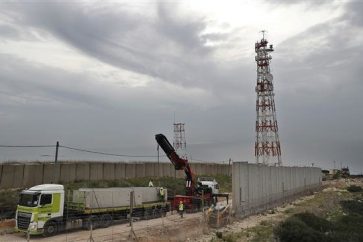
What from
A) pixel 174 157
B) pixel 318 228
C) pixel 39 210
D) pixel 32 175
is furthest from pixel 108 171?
pixel 318 228

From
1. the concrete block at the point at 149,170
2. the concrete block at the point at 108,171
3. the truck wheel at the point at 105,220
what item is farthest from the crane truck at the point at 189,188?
the concrete block at the point at 149,170

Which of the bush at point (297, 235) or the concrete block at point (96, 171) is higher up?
the concrete block at point (96, 171)

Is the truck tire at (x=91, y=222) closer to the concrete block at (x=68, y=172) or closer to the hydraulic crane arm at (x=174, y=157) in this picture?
the hydraulic crane arm at (x=174, y=157)

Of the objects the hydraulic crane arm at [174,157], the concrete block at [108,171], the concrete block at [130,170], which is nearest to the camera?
the hydraulic crane arm at [174,157]

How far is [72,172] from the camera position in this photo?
51.5 metres

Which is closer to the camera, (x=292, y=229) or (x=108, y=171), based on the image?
(x=292, y=229)

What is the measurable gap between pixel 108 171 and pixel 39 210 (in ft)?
102

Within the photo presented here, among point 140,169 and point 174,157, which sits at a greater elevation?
point 174,157

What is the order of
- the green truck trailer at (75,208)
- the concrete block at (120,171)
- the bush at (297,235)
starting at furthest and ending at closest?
the concrete block at (120,171)
the green truck trailer at (75,208)
the bush at (297,235)

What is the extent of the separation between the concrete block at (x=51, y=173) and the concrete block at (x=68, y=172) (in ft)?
2.60

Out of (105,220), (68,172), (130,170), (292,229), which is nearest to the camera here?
(292,229)

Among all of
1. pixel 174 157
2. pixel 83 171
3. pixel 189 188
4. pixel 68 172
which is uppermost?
pixel 174 157

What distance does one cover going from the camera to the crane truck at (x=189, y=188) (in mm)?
38531

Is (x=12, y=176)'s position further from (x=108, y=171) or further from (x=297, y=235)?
(x=297, y=235)
